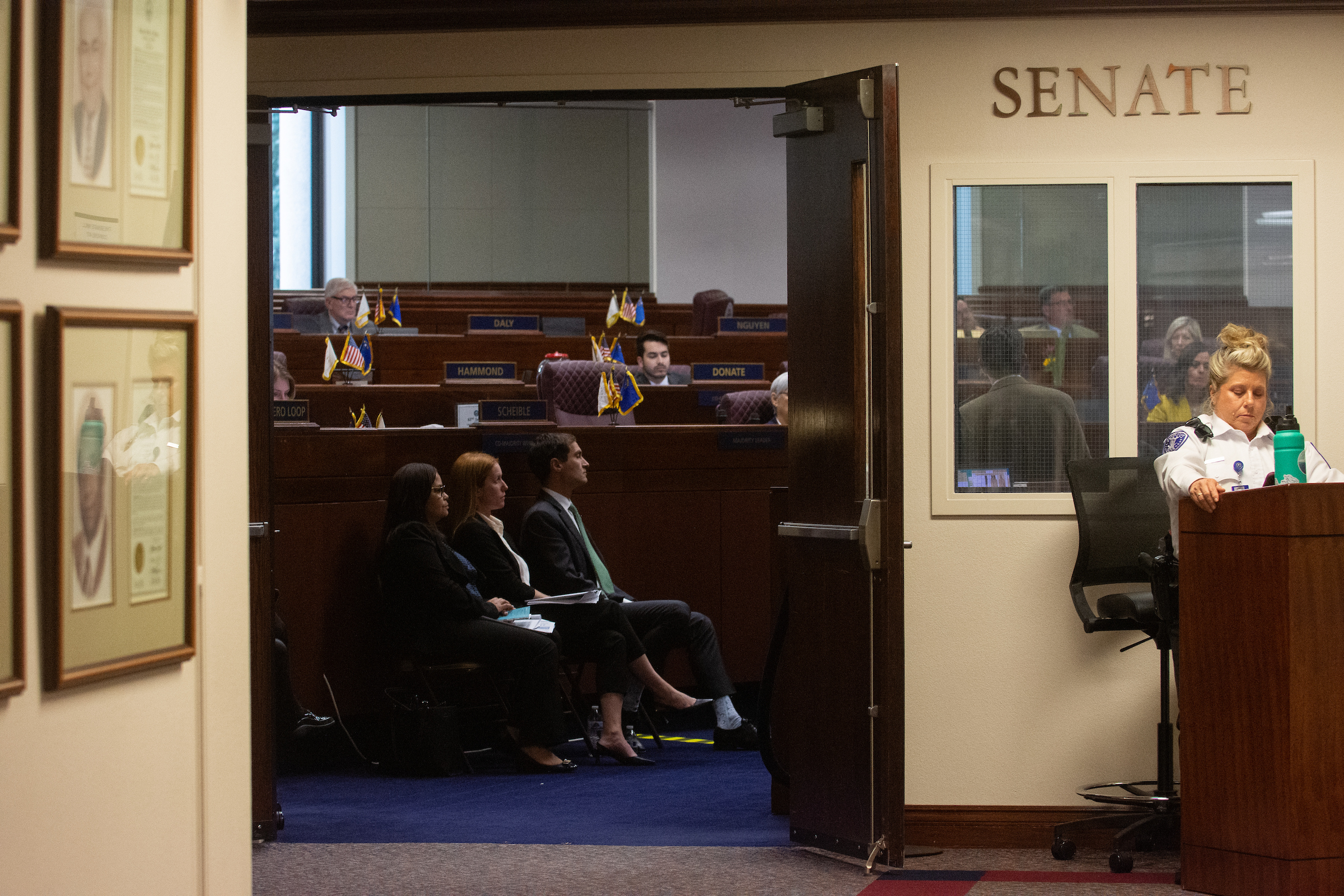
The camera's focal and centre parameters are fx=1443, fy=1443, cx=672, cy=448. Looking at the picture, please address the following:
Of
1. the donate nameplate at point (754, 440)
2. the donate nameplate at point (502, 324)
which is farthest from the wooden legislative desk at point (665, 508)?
the donate nameplate at point (502, 324)

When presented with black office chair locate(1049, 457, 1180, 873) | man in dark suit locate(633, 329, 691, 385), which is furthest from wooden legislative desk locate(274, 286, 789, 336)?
black office chair locate(1049, 457, 1180, 873)

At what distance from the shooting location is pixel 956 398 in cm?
401

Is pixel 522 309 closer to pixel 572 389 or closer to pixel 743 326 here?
pixel 743 326

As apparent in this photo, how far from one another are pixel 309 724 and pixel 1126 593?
2.87m

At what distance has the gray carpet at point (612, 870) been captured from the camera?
3492mm

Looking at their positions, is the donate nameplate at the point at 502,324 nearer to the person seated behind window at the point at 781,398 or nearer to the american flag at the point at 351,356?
the american flag at the point at 351,356

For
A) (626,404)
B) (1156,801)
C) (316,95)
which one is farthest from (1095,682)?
(626,404)

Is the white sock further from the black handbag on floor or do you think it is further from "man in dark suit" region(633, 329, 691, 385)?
"man in dark suit" region(633, 329, 691, 385)

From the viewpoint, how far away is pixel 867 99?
11.9ft

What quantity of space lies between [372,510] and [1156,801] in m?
3.13

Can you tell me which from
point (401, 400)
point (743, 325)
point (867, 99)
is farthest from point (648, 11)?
point (743, 325)

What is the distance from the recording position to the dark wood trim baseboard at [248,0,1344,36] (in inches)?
155

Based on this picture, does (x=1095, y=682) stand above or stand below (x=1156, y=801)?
above

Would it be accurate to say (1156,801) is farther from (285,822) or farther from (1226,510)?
(285,822)
